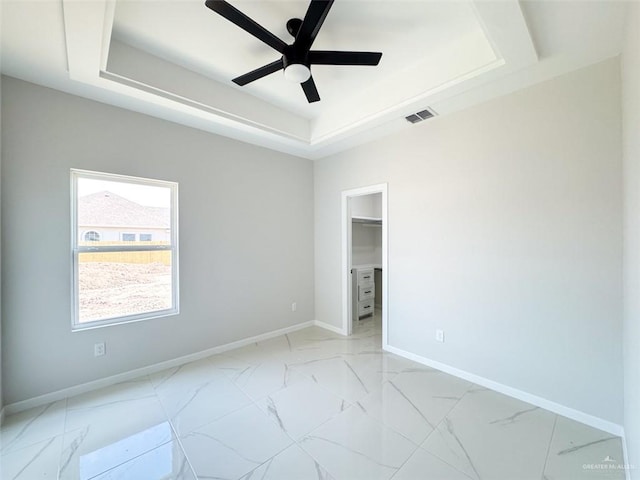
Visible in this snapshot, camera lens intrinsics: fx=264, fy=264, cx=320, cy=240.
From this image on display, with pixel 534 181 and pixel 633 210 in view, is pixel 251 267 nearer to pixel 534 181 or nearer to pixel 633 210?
pixel 534 181

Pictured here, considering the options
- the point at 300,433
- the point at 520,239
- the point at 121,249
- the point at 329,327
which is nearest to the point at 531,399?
the point at 520,239

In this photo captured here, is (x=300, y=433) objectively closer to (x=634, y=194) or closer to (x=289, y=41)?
(x=634, y=194)

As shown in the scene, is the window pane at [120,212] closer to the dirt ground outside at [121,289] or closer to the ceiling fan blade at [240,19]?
the dirt ground outside at [121,289]

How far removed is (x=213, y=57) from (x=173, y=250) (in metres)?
2.07

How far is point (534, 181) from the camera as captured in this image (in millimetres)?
2320

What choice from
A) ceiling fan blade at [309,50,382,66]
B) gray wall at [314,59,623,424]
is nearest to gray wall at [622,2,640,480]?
gray wall at [314,59,623,424]

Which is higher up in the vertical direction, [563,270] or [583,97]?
[583,97]

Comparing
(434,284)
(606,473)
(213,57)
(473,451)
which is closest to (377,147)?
(434,284)

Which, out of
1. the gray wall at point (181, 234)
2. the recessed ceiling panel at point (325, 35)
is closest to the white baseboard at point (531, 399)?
the gray wall at point (181, 234)

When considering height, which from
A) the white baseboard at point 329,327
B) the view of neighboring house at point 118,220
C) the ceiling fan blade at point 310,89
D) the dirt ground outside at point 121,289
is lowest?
the white baseboard at point 329,327

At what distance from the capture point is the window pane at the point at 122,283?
8.45 feet

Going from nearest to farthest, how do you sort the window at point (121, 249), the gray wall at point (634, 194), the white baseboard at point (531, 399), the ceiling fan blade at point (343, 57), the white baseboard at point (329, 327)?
the gray wall at point (634, 194)
the ceiling fan blade at point (343, 57)
the white baseboard at point (531, 399)
the window at point (121, 249)
the white baseboard at point (329, 327)

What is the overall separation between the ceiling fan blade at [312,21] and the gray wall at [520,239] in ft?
5.94

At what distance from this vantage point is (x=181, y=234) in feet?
10.3
